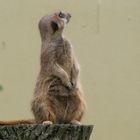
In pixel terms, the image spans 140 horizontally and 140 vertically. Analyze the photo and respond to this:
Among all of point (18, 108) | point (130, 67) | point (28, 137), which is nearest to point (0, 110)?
point (18, 108)

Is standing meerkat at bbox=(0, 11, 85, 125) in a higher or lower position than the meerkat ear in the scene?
lower

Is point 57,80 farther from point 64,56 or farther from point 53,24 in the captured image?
point 53,24

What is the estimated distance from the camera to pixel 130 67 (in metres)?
6.50

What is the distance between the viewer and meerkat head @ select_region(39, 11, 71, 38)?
14.0 feet

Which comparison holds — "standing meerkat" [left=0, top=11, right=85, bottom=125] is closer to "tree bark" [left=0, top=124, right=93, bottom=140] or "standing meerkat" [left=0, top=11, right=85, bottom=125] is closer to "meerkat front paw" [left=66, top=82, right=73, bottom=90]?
"meerkat front paw" [left=66, top=82, right=73, bottom=90]

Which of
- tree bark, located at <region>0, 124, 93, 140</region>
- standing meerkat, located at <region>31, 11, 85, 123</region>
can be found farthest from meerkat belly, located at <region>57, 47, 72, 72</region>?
tree bark, located at <region>0, 124, 93, 140</region>

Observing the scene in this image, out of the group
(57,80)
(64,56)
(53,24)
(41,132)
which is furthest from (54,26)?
(41,132)

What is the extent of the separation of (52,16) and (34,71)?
212 cm

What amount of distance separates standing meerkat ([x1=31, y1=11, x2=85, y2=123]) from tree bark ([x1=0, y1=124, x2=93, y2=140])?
0.36 m

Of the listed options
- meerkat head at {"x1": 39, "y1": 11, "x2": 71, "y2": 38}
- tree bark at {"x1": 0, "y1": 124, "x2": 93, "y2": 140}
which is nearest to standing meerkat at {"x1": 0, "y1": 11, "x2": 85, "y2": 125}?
meerkat head at {"x1": 39, "y1": 11, "x2": 71, "y2": 38}

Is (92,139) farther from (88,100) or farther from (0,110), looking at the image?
(0,110)

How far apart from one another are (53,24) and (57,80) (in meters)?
0.27

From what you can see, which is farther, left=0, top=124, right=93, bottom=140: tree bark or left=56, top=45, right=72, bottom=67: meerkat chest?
left=56, top=45, right=72, bottom=67: meerkat chest

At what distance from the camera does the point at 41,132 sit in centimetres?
382
